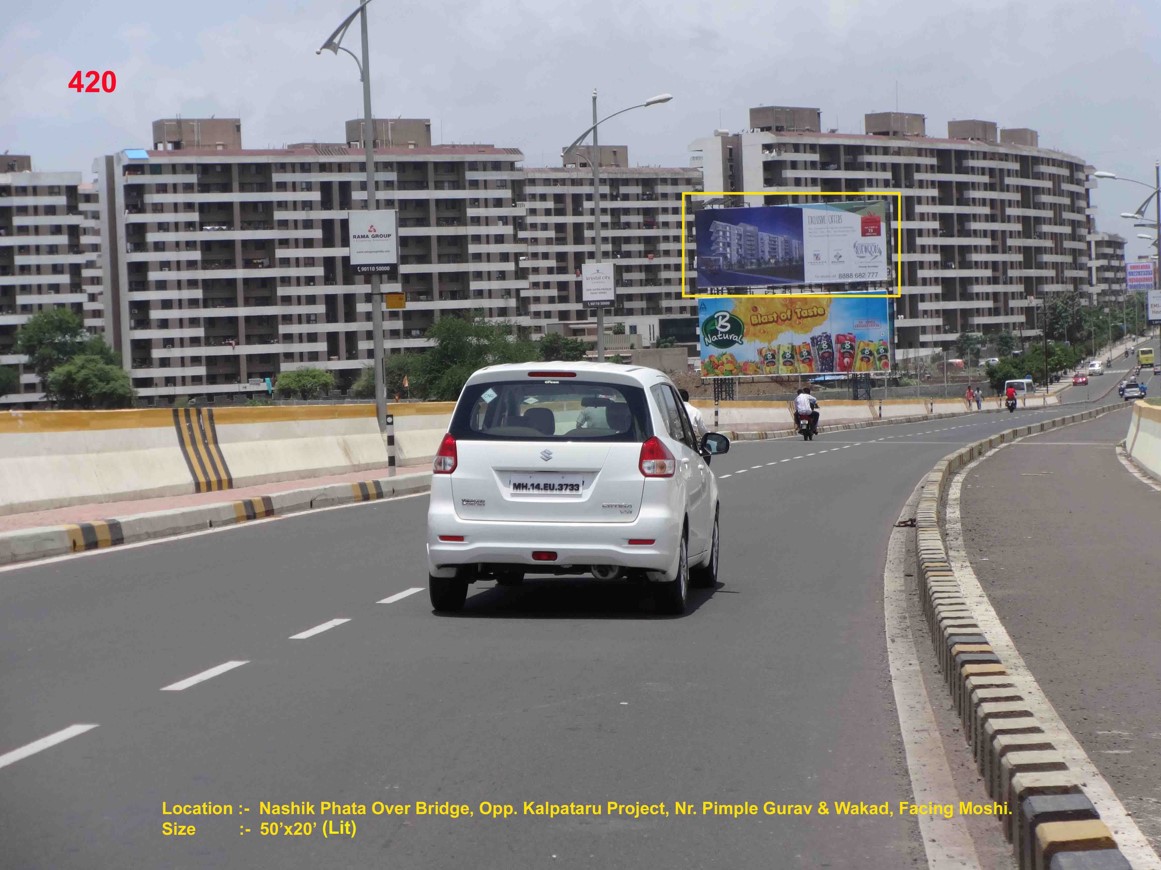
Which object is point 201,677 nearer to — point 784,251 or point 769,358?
point 769,358

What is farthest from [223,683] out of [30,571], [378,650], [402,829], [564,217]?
[564,217]

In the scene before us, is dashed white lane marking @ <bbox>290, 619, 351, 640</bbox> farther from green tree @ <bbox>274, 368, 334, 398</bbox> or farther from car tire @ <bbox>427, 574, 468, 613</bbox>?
green tree @ <bbox>274, 368, 334, 398</bbox>

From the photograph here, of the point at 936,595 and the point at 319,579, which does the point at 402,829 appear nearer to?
the point at 936,595

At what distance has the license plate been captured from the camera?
10.8 metres

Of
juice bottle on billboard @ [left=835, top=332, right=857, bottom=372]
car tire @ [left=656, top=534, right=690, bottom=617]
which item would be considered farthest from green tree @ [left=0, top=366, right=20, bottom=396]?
car tire @ [left=656, top=534, right=690, bottom=617]

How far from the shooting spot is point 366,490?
23375mm

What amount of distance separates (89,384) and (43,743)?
126 meters

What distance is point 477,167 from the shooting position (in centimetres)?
15088

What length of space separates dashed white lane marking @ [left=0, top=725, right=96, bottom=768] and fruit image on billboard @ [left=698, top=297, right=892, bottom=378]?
3130 inches

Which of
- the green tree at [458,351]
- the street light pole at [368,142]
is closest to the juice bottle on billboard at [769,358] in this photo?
the green tree at [458,351]

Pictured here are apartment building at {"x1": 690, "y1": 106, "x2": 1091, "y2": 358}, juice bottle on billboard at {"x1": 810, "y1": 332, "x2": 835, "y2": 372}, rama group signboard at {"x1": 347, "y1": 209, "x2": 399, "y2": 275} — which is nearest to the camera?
rama group signboard at {"x1": 347, "y1": 209, "x2": 399, "y2": 275}

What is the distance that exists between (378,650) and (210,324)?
13692 cm

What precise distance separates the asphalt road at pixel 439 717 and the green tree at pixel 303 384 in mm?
123180

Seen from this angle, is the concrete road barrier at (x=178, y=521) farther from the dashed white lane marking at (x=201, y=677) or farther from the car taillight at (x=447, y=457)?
the dashed white lane marking at (x=201, y=677)
